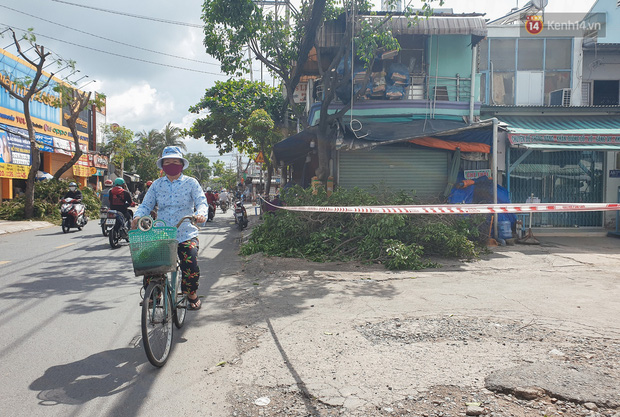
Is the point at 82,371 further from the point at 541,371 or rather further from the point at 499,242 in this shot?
the point at 499,242

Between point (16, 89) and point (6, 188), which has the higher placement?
point (16, 89)

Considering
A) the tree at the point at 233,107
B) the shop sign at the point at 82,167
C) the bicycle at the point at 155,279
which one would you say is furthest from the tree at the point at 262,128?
the shop sign at the point at 82,167

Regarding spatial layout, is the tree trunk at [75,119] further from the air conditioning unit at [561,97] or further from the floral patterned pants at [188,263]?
the air conditioning unit at [561,97]

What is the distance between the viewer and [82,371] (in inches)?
150

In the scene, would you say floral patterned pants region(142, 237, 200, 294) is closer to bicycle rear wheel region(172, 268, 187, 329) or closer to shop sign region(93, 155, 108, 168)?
bicycle rear wheel region(172, 268, 187, 329)

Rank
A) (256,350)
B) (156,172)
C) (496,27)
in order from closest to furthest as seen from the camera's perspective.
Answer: (256,350) → (496,27) → (156,172)

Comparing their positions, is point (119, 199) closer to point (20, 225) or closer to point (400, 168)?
point (400, 168)

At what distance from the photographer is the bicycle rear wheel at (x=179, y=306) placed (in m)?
4.58

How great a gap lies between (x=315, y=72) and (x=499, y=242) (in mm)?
9720

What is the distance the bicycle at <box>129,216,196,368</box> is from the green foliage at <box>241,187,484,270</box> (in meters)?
5.19

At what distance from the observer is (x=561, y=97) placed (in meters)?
15.7

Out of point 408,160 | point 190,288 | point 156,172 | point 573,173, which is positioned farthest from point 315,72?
point 156,172

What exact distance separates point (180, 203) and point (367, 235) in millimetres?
5376

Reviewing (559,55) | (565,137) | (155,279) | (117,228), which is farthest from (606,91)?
(155,279)
